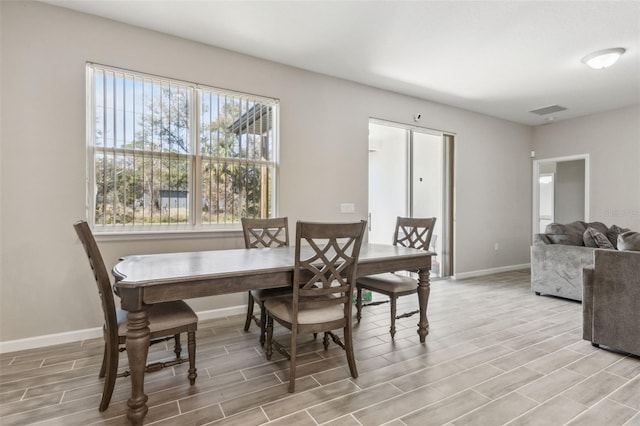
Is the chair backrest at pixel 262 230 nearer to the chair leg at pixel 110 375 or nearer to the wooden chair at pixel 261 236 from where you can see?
the wooden chair at pixel 261 236

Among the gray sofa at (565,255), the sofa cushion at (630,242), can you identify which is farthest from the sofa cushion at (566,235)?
the sofa cushion at (630,242)

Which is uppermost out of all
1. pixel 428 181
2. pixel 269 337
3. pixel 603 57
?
pixel 603 57

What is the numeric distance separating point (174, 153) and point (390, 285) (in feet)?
7.75

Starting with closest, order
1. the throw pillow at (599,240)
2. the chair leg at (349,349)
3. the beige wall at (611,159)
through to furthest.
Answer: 1. the chair leg at (349,349)
2. the throw pillow at (599,240)
3. the beige wall at (611,159)

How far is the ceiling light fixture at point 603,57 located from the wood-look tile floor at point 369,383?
108 inches

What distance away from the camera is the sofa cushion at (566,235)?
164 inches

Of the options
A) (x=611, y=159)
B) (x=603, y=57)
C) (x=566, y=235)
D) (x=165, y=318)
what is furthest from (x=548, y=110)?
(x=165, y=318)

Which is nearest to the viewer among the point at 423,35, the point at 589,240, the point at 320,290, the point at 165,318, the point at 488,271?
the point at 165,318

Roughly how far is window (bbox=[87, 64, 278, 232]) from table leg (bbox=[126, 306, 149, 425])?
5.31 feet

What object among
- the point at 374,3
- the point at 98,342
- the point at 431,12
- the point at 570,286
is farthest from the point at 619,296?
the point at 98,342

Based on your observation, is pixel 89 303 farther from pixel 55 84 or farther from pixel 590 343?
pixel 590 343

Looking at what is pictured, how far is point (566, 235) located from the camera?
4.19 meters

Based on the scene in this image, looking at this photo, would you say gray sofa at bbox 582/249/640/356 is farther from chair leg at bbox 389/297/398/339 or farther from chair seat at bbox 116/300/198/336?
chair seat at bbox 116/300/198/336

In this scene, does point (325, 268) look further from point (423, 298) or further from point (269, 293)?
point (423, 298)
